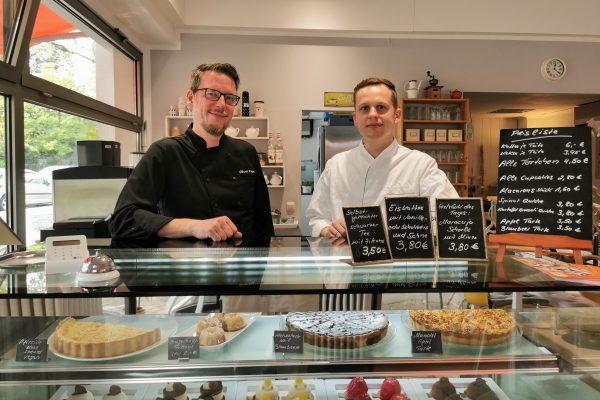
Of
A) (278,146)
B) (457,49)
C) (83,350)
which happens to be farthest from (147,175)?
(457,49)

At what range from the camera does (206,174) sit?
79.3 inches

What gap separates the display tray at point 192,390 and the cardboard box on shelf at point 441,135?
527 centimetres

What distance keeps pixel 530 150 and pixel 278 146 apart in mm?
4885

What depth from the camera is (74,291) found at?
97 centimetres

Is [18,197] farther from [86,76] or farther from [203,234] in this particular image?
[203,234]

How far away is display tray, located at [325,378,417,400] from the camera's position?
4.57 ft

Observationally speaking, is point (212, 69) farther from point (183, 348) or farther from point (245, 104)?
point (245, 104)

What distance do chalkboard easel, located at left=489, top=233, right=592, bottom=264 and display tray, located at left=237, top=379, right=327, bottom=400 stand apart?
0.69 m

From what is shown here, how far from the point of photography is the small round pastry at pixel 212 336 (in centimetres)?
124

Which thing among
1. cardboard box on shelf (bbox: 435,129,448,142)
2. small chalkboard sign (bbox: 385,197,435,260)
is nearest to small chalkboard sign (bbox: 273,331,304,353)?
small chalkboard sign (bbox: 385,197,435,260)

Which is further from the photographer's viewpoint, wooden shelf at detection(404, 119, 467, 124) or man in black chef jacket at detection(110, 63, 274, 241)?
wooden shelf at detection(404, 119, 467, 124)

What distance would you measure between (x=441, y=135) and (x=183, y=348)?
553 cm

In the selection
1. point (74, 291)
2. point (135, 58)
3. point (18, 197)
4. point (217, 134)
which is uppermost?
point (135, 58)

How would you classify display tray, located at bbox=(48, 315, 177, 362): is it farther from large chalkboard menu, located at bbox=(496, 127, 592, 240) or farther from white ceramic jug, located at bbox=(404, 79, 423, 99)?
white ceramic jug, located at bbox=(404, 79, 423, 99)
